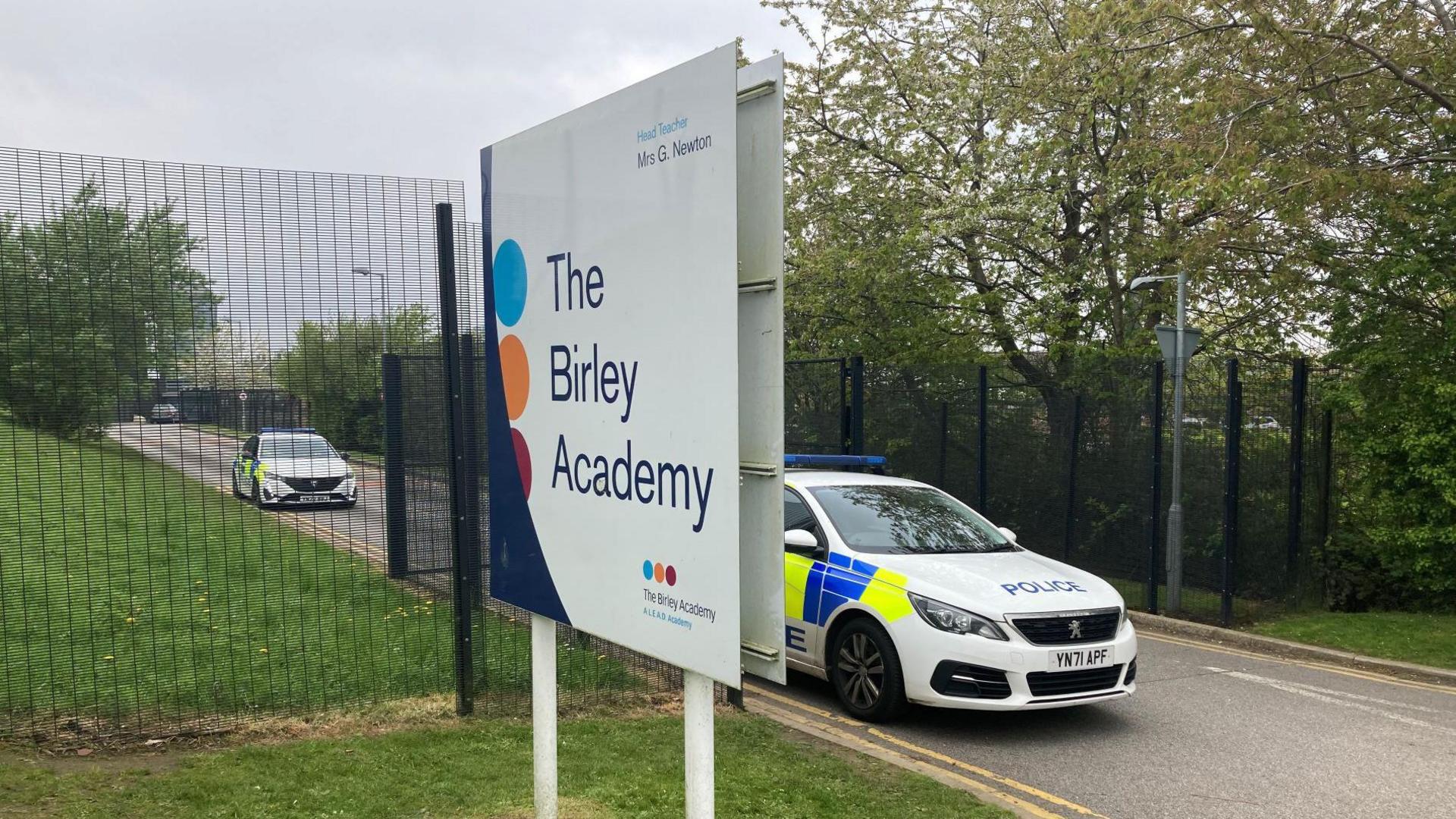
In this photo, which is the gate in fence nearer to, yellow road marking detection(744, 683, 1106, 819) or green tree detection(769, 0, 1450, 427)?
green tree detection(769, 0, 1450, 427)

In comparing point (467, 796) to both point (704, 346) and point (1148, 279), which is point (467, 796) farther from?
point (1148, 279)

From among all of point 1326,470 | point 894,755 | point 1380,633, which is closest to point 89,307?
point 894,755

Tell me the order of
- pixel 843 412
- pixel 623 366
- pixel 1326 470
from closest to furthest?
pixel 623 366 → pixel 1326 470 → pixel 843 412

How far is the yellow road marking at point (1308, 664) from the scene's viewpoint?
8859 mm

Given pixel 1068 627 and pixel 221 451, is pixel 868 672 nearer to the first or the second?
pixel 1068 627

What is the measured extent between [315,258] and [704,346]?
11.5 ft

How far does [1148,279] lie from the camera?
12828 millimetres

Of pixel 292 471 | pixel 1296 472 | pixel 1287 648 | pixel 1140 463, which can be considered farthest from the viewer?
pixel 1140 463

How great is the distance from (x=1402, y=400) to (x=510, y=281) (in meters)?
10.3

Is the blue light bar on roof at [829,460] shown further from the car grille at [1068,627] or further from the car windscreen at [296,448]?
the car windscreen at [296,448]

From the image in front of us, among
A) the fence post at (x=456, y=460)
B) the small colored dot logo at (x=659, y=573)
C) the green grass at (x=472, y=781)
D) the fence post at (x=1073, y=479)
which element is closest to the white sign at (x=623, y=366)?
the small colored dot logo at (x=659, y=573)

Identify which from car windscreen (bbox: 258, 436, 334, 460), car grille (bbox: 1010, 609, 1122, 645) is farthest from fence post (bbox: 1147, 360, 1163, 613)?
car windscreen (bbox: 258, 436, 334, 460)

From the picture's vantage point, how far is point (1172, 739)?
22.3 feet

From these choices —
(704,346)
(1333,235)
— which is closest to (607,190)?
(704,346)
